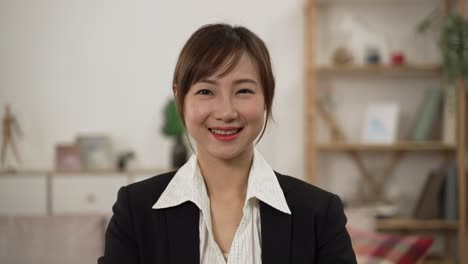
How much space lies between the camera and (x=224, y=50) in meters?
1.23

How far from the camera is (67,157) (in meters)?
3.83

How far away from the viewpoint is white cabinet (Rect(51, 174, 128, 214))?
12.2ft

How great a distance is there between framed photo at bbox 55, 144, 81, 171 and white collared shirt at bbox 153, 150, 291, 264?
8.60 ft

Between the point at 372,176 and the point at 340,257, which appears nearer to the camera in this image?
the point at 340,257

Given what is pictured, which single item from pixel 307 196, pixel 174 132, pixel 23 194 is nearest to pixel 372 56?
pixel 174 132

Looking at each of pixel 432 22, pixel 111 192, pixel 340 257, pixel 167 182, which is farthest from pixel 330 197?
pixel 432 22

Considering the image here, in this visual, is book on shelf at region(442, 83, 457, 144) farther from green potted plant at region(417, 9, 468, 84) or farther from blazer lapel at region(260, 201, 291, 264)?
blazer lapel at region(260, 201, 291, 264)

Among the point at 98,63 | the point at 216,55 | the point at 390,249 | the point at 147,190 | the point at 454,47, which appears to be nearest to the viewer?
the point at 216,55

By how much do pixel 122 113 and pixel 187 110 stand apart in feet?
9.39

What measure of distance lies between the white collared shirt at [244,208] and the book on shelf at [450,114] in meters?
2.79

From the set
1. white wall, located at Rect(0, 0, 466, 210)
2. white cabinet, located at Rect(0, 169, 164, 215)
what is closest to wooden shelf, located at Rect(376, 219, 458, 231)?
white wall, located at Rect(0, 0, 466, 210)

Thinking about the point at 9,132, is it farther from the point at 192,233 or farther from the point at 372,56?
the point at 192,233

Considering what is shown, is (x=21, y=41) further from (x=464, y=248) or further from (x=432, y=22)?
(x=464, y=248)

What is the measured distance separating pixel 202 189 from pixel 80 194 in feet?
8.44
